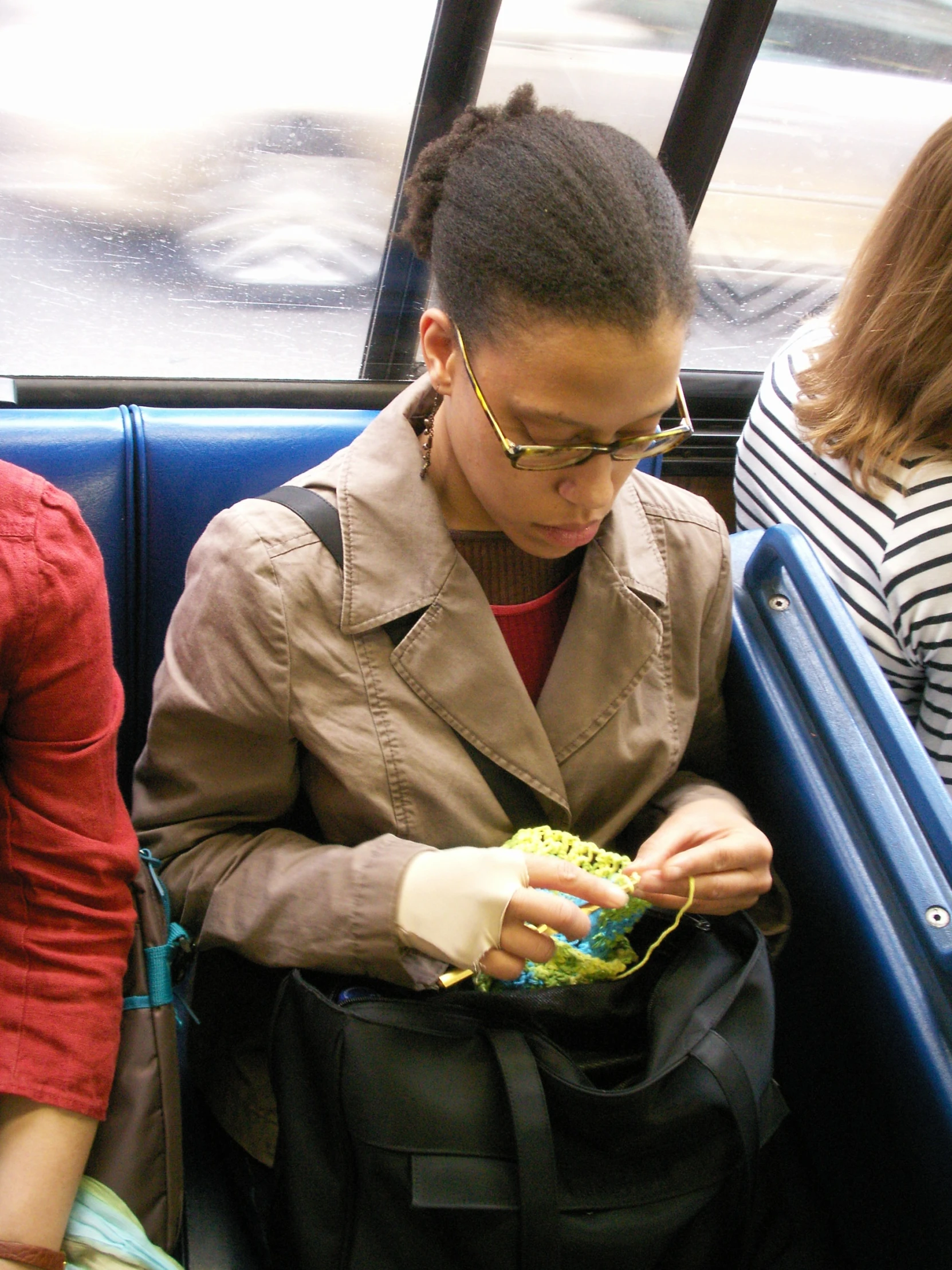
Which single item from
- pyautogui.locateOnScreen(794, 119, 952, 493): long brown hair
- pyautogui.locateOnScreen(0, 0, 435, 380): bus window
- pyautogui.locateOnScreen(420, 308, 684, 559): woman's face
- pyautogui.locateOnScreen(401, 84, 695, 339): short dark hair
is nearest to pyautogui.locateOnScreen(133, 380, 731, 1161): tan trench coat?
pyautogui.locateOnScreen(420, 308, 684, 559): woman's face

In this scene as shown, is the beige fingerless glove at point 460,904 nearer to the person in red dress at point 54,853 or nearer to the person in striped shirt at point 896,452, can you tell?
the person in red dress at point 54,853

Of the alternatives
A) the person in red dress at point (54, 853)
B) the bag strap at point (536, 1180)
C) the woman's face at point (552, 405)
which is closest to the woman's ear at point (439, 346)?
the woman's face at point (552, 405)

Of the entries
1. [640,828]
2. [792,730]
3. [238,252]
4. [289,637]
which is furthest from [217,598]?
[238,252]

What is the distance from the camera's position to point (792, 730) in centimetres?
141

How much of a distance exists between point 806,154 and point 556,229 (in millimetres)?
2331

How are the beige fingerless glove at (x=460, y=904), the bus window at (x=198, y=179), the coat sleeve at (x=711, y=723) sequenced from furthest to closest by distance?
1. the bus window at (x=198, y=179)
2. the coat sleeve at (x=711, y=723)
3. the beige fingerless glove at (x=460, y=904)

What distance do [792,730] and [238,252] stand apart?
69.6 inches

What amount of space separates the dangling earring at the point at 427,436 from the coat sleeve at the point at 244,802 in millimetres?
198

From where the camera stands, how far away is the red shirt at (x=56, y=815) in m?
1.03

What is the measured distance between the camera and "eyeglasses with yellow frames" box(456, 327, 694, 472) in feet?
3.71

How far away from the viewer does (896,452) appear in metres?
1.61

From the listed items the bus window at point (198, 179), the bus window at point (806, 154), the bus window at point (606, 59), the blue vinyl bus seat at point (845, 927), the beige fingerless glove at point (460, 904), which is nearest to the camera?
the beige fingerless glove at point (460, 904)

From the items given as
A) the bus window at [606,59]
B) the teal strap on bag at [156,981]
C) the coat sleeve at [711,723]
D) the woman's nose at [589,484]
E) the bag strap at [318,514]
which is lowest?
the teal strap on bag at [156,981]

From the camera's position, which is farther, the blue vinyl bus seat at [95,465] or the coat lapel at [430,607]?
the blue vinyl bus seat at [95,465]
